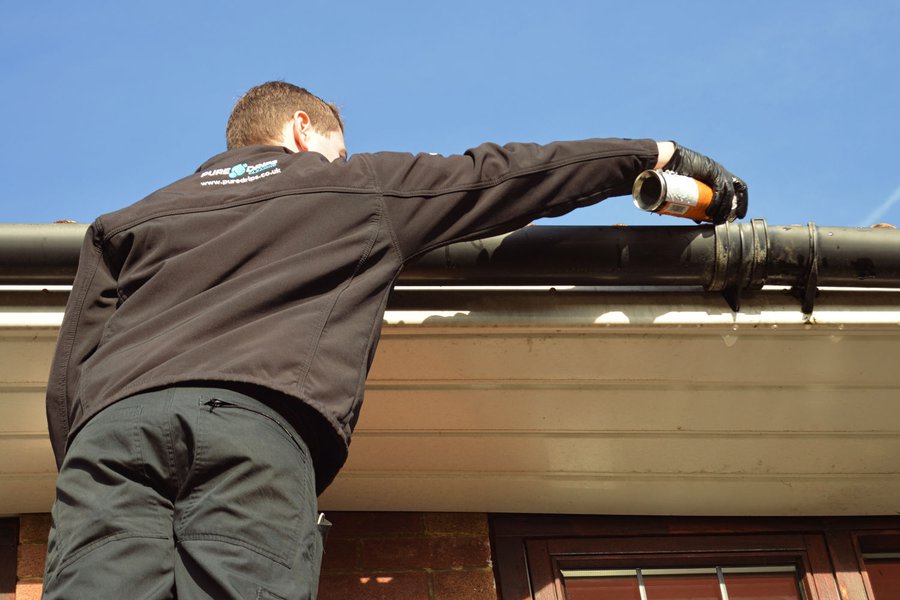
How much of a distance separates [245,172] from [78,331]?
54 cm

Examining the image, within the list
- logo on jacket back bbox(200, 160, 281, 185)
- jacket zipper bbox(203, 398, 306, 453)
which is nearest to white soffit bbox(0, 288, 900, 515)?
logo on jacket back bbox(200, 160, 281, 185)

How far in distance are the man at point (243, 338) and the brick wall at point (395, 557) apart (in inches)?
49.8

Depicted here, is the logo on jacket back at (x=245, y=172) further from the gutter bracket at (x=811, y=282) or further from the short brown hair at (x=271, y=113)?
the gutter bracket at (x=811, y=282)

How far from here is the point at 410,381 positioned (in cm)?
333

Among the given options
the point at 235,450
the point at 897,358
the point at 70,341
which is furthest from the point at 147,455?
the point at 897,358

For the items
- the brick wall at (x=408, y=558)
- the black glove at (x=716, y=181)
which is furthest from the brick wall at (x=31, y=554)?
the black glove at (x=716, y=181)

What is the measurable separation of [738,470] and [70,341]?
2.20 m

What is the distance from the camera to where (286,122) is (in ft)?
10.9

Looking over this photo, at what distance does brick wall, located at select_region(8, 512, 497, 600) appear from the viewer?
12.2ft

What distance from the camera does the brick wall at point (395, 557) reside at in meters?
3.72

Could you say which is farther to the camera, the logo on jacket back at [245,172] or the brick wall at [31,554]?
the brick wall at [31,554]

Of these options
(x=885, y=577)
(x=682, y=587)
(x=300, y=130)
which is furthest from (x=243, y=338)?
(x=885, y=577)

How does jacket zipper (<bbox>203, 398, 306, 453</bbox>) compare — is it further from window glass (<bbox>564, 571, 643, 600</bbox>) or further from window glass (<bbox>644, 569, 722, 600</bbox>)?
window glass (<bbox>644, 569, 722, 600</bbox>)

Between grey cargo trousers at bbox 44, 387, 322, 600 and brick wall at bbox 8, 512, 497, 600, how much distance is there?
1.56 metres
